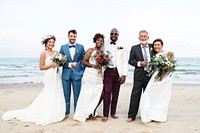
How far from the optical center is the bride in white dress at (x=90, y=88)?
21.1 feet

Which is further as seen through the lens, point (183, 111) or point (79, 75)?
point (183, 111)

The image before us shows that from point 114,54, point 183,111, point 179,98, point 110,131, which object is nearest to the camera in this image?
point 110,131

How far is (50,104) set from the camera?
Answer: 6453mm

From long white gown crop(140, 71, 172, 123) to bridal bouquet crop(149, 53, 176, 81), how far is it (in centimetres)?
11

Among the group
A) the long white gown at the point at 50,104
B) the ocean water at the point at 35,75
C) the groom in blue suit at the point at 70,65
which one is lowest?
the ocean water at the point at 35,75

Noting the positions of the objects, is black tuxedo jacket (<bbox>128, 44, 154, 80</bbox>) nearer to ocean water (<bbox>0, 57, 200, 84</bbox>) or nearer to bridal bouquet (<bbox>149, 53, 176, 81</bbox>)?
bridal bouquet (<bbox>149, 53, 176, 81</bbox>)

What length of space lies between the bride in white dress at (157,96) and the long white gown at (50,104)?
Answer: 2.07 metres

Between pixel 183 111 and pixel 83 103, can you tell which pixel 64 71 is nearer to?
pixel 83 103

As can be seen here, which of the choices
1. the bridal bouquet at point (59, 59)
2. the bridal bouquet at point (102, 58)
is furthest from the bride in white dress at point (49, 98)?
the bridal bouquet at point (102, 58)

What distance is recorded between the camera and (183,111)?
7.97 metres

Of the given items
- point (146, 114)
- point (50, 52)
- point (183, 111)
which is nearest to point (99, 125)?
point (146, 114)

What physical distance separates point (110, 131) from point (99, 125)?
505 mm

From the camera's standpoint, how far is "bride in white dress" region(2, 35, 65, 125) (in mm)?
6434

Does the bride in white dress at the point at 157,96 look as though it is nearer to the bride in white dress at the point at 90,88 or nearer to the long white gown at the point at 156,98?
the long white gown at the point at 156,98
